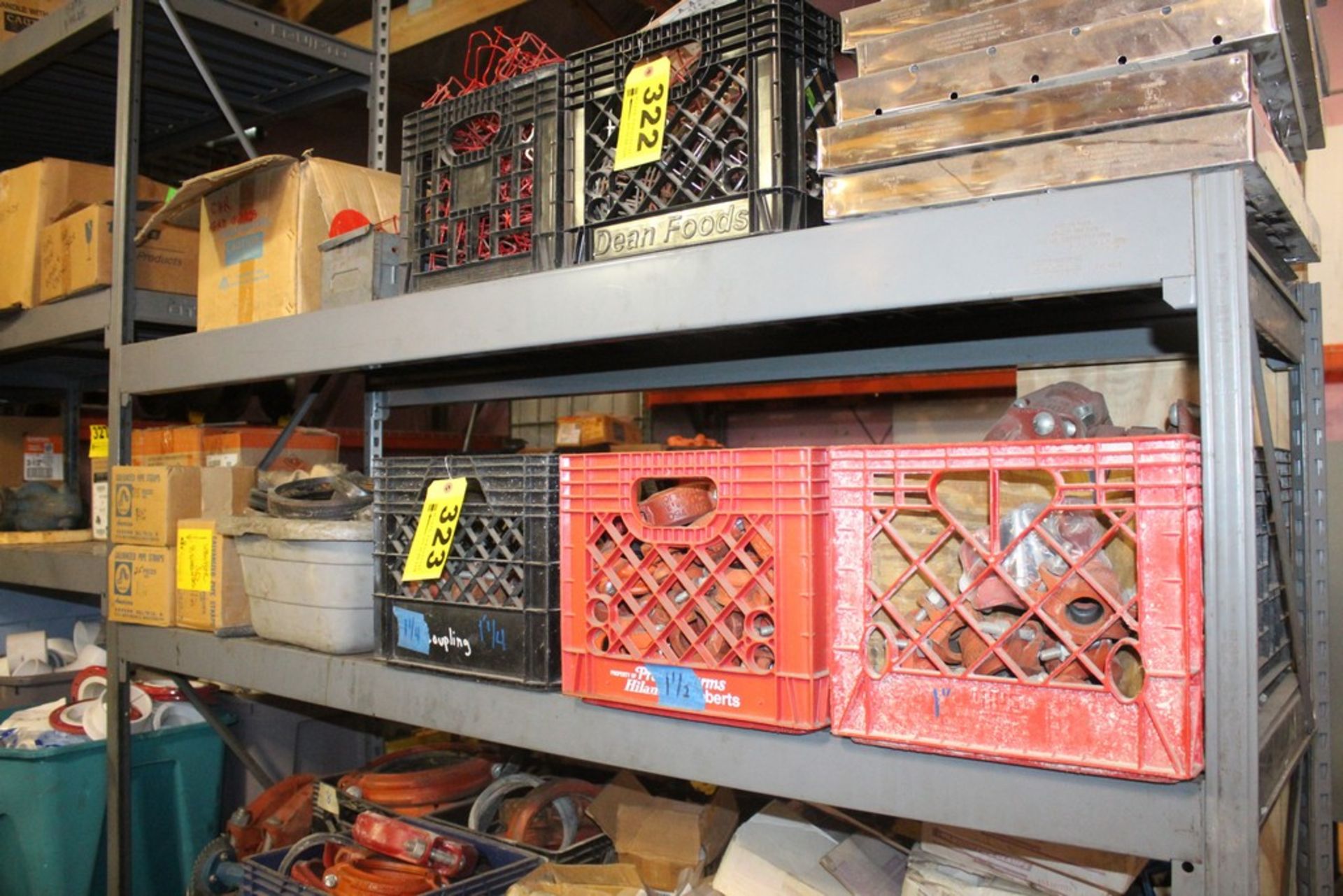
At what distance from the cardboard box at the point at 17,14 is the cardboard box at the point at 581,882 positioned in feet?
8.34

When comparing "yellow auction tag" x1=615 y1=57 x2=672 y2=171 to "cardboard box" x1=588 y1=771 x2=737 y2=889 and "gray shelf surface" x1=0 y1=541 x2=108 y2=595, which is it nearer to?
"cardboard box" x1=588 y1=771 x2=737 y2=889

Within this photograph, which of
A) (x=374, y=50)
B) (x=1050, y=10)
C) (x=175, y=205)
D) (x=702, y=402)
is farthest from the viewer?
(x=702, y=402)

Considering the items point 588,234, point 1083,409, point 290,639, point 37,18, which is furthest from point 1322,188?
point 37,18

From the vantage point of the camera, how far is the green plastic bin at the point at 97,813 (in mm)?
2117

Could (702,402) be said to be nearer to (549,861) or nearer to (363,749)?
(363,749)

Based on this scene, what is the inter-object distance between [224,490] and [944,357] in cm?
133

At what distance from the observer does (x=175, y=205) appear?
180 centimetres

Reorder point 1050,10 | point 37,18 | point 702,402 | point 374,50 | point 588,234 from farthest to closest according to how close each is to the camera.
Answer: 1. point 702,402
2. point 37,18
3. point 374,50
4. point 588,234
5. point 1050,10

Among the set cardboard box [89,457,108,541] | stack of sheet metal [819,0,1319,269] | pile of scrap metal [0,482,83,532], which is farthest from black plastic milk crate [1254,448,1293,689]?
pile of scrap metal [0,482,83,532]

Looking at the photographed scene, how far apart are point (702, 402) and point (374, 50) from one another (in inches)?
93.6

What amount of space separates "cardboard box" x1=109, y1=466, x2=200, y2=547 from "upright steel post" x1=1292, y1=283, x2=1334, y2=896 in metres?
1.79

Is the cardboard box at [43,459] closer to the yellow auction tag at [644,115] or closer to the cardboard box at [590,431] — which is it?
the cardboard box at [590,431]

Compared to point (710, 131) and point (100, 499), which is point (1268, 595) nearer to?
point (710, 131)

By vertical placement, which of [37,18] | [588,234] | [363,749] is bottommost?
[363,749]
